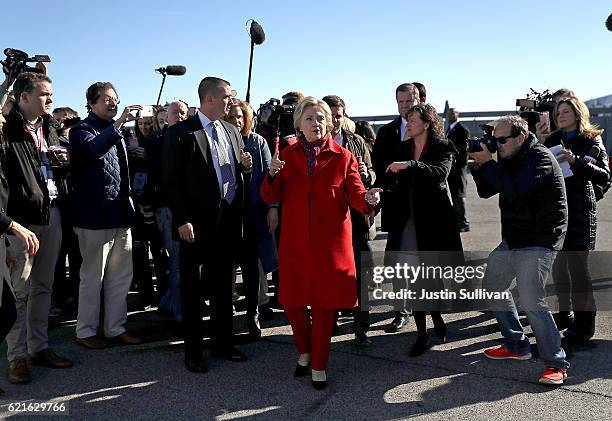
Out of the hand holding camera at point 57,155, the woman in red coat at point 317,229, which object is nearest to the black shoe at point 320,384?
the woman in red coat at point 317,229

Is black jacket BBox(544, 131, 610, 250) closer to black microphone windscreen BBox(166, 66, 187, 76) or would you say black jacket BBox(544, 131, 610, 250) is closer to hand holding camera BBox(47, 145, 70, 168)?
hand holding camera BBox(47, 145, 70, 168)

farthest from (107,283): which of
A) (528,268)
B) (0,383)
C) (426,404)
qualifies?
(528,268)

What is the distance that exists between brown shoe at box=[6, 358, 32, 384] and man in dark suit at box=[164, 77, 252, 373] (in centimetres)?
106

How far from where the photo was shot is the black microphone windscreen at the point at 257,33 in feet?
24.0

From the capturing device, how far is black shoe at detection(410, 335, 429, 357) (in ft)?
15.1

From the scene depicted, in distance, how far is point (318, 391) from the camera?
3.96 meters

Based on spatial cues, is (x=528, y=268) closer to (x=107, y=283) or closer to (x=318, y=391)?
(x=318, y=391)

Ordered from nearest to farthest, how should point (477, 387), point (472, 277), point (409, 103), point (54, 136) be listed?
point (477, 387)
point (54, 136)
point (409, 103)
point (472, 277)

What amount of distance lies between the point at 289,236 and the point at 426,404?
139cm

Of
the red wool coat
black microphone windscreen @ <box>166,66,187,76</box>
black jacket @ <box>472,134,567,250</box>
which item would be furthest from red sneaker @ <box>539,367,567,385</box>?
black microphone windscreen @ <box>166,66,187,76</box>

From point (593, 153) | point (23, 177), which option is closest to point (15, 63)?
point (23, 177)

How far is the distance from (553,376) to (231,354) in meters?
2.24

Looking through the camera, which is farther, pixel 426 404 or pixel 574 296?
pixel 574 296

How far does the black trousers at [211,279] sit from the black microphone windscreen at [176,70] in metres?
3.90
